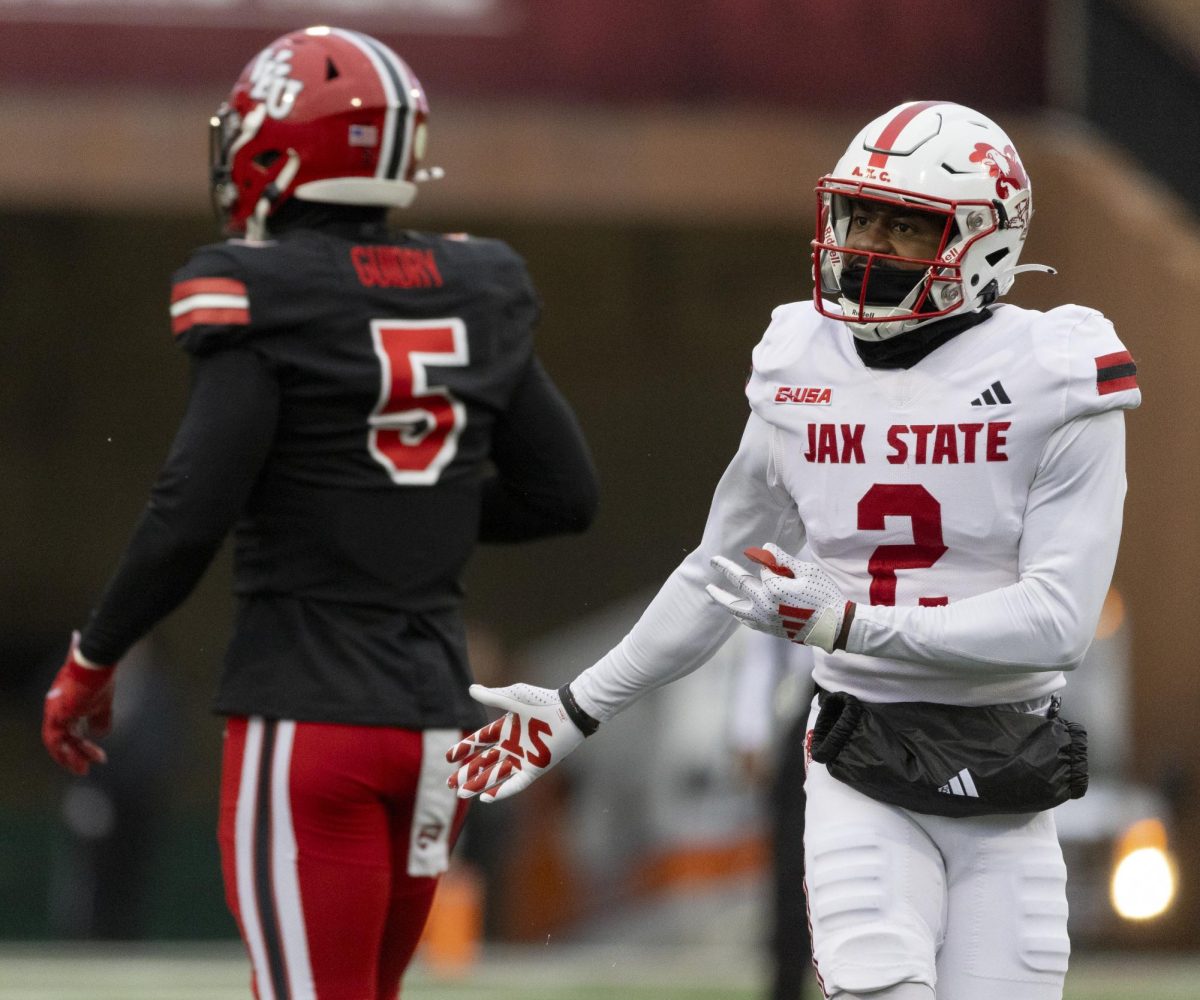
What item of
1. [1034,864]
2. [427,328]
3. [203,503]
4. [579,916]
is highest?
[427,328]

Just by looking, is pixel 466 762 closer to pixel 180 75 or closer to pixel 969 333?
pixel 969 333

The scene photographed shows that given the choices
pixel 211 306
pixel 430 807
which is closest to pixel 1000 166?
pixel 211 306

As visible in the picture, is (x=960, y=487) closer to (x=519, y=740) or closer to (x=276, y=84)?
(x=519, y=740)

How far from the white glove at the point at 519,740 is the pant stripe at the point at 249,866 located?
1.11 feet

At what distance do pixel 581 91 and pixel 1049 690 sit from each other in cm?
962

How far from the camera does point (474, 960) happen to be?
1073cm

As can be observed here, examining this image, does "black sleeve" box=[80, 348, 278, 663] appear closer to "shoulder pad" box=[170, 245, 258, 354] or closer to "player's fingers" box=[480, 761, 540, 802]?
"shoulder pad" box=[170, 245, 258, 354]

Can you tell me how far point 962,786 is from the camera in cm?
358

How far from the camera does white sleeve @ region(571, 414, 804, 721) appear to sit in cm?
390

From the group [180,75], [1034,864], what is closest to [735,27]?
[180,75]

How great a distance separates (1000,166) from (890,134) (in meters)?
0.18

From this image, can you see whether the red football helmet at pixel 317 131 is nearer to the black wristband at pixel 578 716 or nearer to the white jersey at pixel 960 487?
the white jersey at pixel 960 487

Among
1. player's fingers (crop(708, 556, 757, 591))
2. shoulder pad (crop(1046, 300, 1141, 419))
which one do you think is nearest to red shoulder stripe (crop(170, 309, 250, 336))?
player's fingers (crop(708, 556, 757, 591))

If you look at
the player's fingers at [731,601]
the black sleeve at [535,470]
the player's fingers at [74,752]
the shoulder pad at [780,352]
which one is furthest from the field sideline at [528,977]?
the player's fingers at [731,601]
